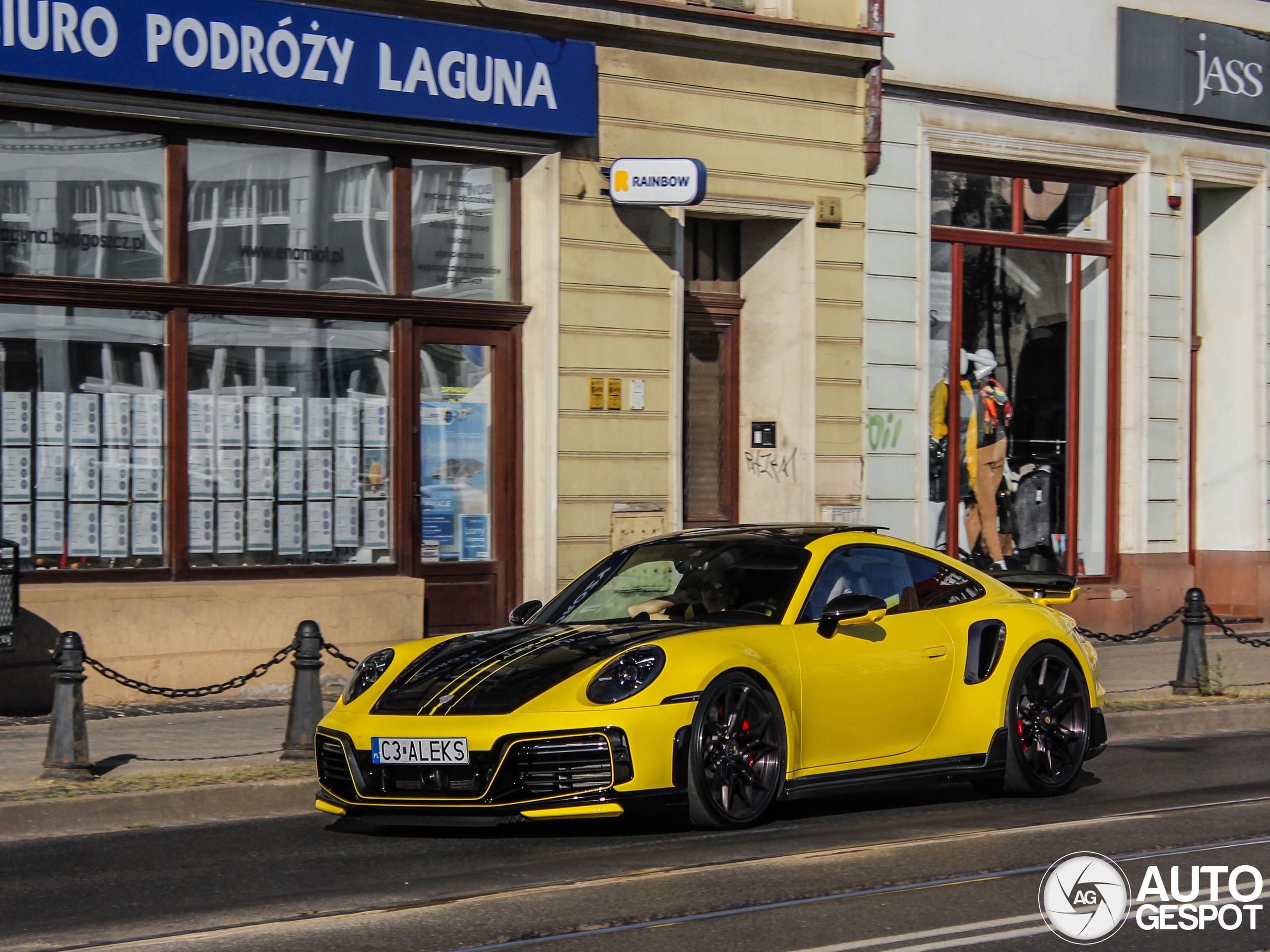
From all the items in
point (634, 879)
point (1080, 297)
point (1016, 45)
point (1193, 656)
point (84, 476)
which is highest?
point (1016, 45)

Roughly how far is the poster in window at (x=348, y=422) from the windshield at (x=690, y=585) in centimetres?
553

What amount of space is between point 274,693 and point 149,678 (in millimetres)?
1020

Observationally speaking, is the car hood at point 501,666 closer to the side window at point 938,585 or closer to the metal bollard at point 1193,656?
the side window at point 938,585

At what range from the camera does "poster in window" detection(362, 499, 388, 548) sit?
46.8 feet

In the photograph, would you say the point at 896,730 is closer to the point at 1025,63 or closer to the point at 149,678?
the point at 149,678

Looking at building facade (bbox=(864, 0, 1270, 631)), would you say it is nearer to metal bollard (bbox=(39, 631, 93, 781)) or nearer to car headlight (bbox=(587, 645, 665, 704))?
metal bollard (bbox=(39, 631, 93, 781))

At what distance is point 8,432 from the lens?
41.7 feet

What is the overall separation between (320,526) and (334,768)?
6.64 meters

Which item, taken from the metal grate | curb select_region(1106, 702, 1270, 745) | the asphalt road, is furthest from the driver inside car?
the metal grate

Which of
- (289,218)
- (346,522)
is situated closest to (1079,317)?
(346,522)

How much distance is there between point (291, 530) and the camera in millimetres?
13906

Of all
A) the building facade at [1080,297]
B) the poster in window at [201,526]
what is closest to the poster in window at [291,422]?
the poster in window at [201,526]

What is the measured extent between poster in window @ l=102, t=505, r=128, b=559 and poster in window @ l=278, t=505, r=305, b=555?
4.14ft

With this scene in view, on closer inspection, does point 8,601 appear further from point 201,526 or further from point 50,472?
point 201,526
